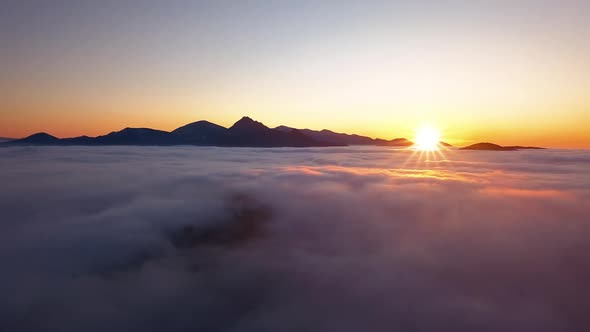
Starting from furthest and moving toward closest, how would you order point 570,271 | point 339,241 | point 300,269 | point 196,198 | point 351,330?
point 196,198, point 339,241, point 300,269, point 570,271, point 351,330

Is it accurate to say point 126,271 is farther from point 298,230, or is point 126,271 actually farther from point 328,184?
point 328,184

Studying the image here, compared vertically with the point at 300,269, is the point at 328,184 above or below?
above

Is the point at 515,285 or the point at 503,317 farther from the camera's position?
the point at 515,285

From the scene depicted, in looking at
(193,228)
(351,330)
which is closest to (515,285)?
(351,330)

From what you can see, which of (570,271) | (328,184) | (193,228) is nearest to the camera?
(570,271)

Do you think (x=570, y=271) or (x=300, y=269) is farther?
(x=300, y=269)

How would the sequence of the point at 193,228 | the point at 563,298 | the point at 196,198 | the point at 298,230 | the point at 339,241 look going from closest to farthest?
the point at 563,298
the point at 339,241
the point at 298,230
the point at 193,228
the point at 196,198

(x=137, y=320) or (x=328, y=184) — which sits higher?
(x=328, y=184)

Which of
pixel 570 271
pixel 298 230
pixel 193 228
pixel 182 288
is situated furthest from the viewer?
pixel 193 228

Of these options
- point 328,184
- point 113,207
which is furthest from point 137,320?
point 328,184
